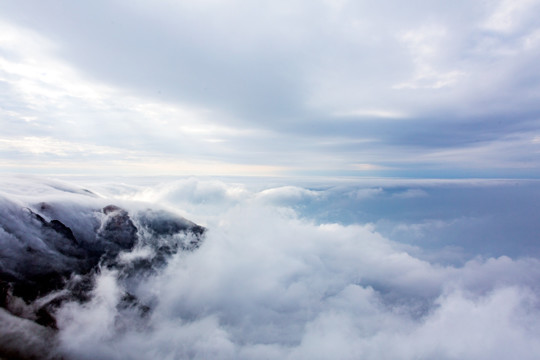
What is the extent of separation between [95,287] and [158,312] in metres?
23.2

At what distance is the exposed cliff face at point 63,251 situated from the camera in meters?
31.4

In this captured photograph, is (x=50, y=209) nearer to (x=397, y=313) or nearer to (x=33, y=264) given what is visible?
(x=33, y=264)

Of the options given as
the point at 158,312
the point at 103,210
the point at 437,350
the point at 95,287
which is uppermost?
the point at 103,210

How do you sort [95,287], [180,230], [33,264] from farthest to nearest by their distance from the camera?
[180,230]
[95,287]
[33,264]

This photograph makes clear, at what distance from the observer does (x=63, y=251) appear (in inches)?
1512

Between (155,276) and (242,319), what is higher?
(155,276)

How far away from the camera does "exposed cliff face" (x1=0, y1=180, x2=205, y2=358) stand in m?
31.4

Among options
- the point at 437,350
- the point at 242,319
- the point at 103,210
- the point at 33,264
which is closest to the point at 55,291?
the point at 33,264

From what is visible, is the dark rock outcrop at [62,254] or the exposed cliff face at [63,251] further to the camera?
the dark rock outcrop at [62,254]

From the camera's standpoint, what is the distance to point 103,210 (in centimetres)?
4888

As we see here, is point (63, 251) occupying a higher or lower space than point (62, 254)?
higher

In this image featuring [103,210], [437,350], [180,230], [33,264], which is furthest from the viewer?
[437,350]

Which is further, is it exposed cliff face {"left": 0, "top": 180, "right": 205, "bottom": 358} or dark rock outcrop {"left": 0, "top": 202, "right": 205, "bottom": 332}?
dark rock outcrop {"left": 0, "top": 202, "right": 205, "bottom": 332}

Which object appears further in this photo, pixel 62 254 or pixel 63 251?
pixel 63 251
